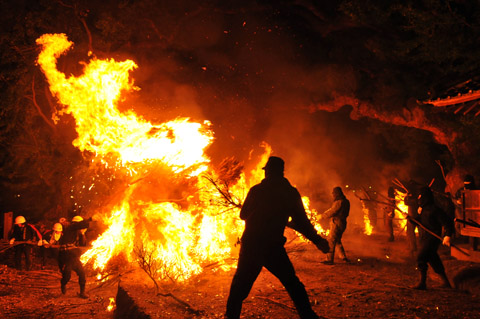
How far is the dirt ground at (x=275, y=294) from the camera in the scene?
5805 mm

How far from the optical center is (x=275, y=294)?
269 inches

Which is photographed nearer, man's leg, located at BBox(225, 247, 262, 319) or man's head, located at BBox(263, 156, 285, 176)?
man's leg, located at BBox(225, 247, 262, 319)

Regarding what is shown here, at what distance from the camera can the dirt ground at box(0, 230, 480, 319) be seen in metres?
5.80

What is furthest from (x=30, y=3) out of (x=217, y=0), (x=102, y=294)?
(x=102, y=294)

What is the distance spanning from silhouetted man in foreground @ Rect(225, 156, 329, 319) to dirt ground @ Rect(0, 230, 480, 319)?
50.6 inches

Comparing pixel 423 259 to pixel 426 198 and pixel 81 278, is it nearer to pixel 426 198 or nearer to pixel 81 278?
pixel 426 198

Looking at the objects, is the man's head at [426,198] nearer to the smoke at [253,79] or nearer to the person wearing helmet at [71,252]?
the person wearing helmet at [71,252]

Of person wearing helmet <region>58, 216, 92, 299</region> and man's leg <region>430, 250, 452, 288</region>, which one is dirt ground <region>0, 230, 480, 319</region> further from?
person wearing helmet <region>58, 216, 92, 299</region>

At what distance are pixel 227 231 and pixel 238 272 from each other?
25.0ft

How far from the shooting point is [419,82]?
48.9ft

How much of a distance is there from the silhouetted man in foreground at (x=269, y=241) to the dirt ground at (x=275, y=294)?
128 cm

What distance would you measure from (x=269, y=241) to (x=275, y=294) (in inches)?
105

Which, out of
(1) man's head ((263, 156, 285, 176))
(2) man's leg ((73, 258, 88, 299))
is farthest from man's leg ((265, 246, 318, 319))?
(2) man's leg ((73, 258, 88, 299))

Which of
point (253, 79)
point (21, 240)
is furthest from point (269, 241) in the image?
point (253, 79)
